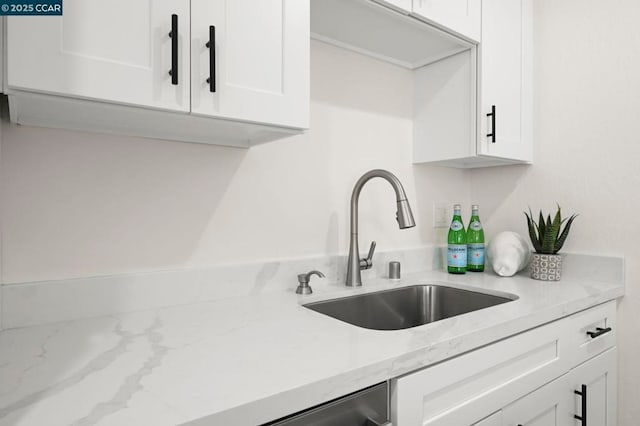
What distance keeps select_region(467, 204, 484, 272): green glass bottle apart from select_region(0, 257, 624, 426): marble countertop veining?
0.56 meters

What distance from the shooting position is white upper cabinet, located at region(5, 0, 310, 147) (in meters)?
0.69

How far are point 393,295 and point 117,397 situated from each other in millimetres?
1033

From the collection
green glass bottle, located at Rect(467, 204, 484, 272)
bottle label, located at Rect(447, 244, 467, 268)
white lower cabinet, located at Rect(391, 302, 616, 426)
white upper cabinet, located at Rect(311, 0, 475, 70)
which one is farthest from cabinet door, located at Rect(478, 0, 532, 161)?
white lower cabinet, located at Rect(391, 302, 616, 426)

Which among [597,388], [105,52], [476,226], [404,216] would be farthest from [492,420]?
[105,52]

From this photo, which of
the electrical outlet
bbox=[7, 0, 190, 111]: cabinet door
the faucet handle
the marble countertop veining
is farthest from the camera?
the electrical outlet

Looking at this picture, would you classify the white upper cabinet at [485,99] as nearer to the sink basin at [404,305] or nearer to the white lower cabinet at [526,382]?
the sink basin at [404,305]

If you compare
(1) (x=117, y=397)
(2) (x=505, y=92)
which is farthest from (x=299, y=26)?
(2) (x=505, y=92)

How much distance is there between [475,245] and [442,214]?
225 millimetres

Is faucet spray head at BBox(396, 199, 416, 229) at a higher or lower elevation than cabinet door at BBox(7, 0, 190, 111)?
lower

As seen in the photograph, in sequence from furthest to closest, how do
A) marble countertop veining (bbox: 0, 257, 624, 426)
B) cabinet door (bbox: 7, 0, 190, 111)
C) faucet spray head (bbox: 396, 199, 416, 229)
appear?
faucet spray head (bbox: 396, 199, 416, 229) → cabinet door (bbox: 7, 0, 190, 111) → marble countertop veining (bbox: 0, 257, 624, 426)

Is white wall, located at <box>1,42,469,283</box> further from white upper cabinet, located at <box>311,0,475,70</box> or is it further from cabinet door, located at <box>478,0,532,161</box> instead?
cabinet door, located at <box>478,0,532,161</box>

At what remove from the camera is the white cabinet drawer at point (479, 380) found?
788mm

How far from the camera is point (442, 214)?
1891 mm

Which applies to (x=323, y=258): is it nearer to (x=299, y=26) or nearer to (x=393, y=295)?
(x=393, y=295)
